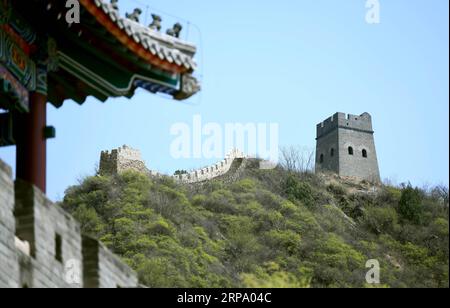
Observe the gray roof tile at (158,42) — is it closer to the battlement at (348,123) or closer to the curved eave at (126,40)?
the curved eave at (126,40)

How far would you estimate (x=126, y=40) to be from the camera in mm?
15211

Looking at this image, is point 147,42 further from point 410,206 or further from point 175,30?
point 410,206

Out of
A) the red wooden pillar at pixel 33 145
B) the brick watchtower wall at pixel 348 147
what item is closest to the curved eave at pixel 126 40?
the red wooden pillar at pixel 33 145

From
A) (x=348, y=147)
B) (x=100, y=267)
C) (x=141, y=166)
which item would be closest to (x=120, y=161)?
(x=141, y=166)

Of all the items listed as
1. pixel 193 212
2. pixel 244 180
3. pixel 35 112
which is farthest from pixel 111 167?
pixel 35 112

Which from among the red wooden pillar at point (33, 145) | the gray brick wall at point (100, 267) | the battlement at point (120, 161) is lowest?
the gray brick wall at point (100, 267)

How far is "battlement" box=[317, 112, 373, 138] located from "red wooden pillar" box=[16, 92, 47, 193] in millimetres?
72385

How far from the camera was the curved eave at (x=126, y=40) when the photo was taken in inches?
577

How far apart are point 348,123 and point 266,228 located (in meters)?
26.8

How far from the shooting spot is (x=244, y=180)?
72.1 metres

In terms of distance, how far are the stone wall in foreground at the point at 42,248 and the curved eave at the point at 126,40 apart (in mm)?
2881

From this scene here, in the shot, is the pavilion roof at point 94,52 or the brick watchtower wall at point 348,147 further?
the brick watchtower wall at point 348,147

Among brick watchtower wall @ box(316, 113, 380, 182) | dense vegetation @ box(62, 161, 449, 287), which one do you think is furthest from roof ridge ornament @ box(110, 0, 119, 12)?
brick watchtower wall @ box(316, 113, 380, 182)
